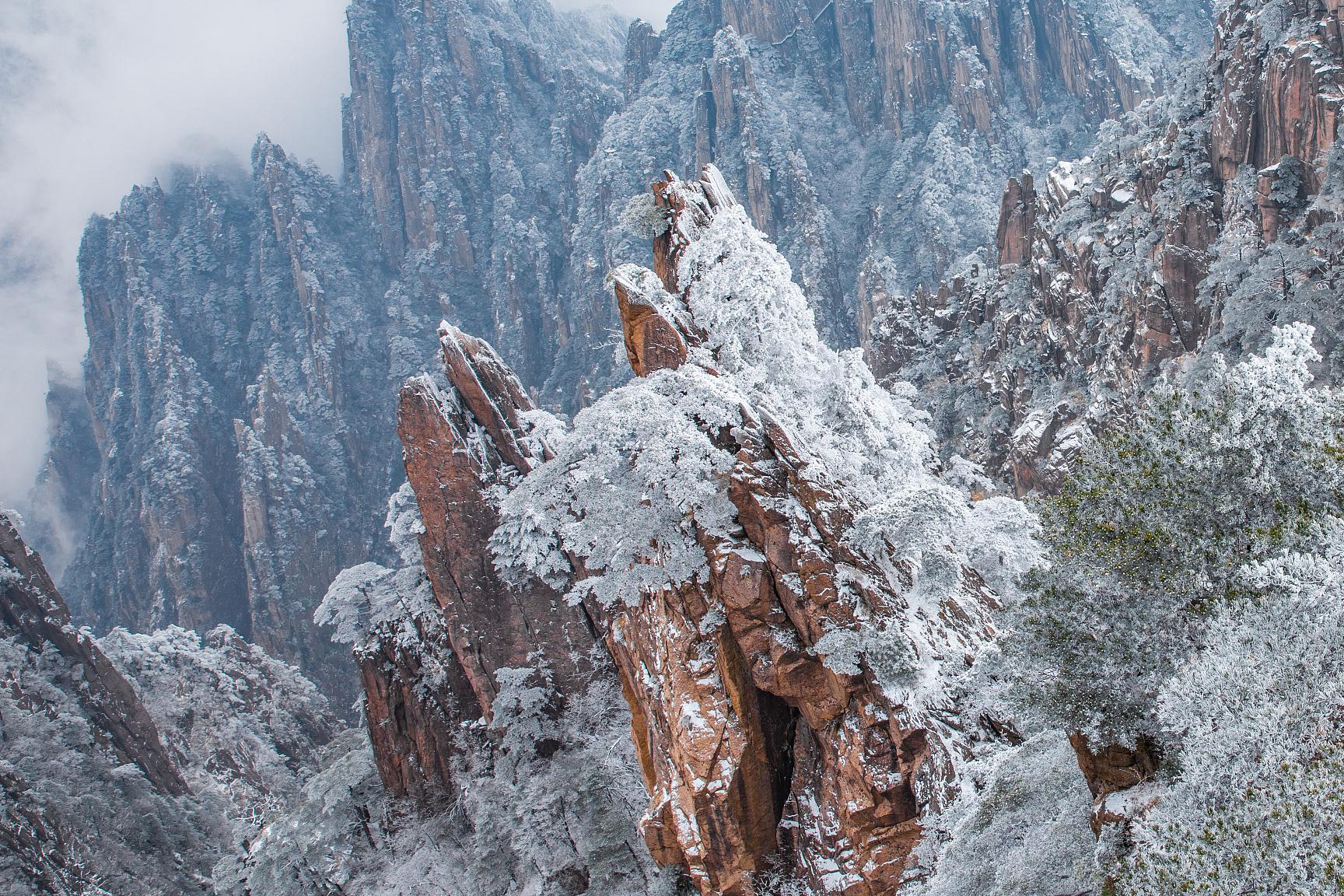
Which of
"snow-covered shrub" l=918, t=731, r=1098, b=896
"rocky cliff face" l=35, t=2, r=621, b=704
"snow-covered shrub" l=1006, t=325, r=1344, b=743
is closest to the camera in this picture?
"snow-covered shrub" l=1006, t=325, r=1344, b=743

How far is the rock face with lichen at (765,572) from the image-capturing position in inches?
624

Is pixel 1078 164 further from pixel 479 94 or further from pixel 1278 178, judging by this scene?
pixel 479 94

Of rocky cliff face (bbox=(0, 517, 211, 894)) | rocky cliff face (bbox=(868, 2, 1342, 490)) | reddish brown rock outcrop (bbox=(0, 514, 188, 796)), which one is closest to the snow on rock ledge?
rocky cliff face (bbox=(868, 2, 1342, 490))

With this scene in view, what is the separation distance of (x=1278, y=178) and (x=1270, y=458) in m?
30.8

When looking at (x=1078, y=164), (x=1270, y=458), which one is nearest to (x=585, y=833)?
(x=1270, y=458)

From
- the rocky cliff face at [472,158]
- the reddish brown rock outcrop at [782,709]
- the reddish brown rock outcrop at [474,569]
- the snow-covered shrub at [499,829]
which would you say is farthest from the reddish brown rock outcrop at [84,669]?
the rocky cliff face at [472,158]

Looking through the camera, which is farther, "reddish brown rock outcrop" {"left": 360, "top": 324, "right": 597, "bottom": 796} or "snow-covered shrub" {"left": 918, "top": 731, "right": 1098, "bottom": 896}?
"reddish brown rock outcrop" {"left": 360, "top": 324, "right": 597, "bottom": 796}

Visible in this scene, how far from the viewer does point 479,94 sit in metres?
135

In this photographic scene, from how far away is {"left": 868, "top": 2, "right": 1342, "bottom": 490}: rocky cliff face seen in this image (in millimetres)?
33156

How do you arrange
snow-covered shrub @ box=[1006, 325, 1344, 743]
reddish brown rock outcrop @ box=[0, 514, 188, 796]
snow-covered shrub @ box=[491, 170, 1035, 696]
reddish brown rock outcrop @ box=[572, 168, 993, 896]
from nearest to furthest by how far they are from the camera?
snow-covered shrub @ box=[1006, 325, 1344, 743]
reddish brown rock outcrop @ box=[572, 168, 993, 896]
snow-covered shrub @ box=[491, 170, 1035, 696]
reddish brown rock outcrop @ box=[0, 514, 188, 796]

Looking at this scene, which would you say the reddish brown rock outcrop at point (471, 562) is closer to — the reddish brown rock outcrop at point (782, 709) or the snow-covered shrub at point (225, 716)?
the reddish brown rock outcrop at point (782, 709)

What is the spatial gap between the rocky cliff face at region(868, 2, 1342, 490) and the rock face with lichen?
17564 millimetres

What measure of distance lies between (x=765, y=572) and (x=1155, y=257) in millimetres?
32428

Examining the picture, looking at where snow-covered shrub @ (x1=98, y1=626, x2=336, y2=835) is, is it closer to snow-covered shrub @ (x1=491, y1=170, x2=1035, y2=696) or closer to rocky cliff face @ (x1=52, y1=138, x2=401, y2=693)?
rocky cliff face @ (x1=52, y1=138, x2=401, y2=693)
